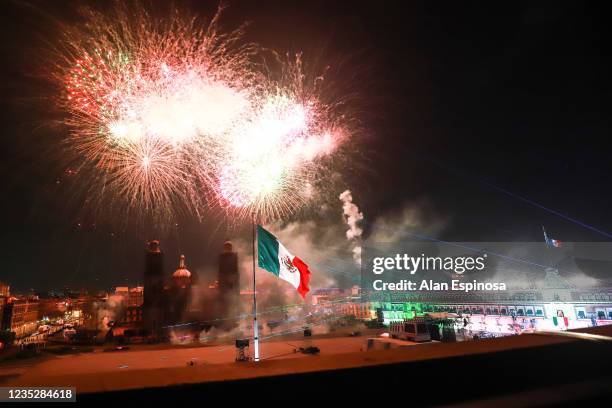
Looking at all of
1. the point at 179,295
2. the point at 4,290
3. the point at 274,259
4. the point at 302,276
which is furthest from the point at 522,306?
the point at 4,290

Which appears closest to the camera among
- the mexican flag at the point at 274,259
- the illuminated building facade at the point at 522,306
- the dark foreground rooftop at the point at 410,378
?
the dark foreground rooftop at the point at 410,378

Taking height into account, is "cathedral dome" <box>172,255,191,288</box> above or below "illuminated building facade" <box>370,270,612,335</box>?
above

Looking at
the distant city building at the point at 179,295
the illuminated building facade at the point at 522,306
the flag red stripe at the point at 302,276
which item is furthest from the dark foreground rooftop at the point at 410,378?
the distant city building at the point at 179,295

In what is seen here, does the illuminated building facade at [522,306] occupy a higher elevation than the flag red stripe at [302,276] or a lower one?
lower

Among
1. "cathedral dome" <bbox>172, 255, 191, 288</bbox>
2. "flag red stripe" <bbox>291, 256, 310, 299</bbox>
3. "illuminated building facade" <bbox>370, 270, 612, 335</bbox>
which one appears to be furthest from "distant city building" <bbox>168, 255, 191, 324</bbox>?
"flag red stripe" <bbox>291, 256, 310, 299</bbox>

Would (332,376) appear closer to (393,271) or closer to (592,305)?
(393,271)

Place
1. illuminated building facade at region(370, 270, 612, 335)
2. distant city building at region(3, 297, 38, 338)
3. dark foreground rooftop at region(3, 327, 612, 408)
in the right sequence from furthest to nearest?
distant city building at region(3, 297, 38, 338)
illuminated building facade at region(370, 270, 612, 335)
dark foreground rooftop at region(3, 327, 612, 408)

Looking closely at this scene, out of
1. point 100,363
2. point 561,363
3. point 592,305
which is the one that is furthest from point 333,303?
point 561,363

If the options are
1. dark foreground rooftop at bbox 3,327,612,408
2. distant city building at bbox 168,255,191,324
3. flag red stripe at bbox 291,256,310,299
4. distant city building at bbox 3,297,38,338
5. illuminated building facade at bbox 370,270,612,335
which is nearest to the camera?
dark foreground rooftop at bbox 3,327,612,408

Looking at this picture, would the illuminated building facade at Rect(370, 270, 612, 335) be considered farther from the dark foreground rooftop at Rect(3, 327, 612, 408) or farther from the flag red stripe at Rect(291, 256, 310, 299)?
the dark foreground rooftop at Rect(3, 327, 612, 408)

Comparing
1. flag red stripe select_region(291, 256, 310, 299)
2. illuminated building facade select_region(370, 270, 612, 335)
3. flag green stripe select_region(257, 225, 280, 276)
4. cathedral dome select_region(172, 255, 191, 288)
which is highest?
cathedral dome select_region(172, 255, 191, 288)

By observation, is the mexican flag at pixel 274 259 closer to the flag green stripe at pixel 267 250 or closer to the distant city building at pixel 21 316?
the flag green stripe at pixel 267 250
